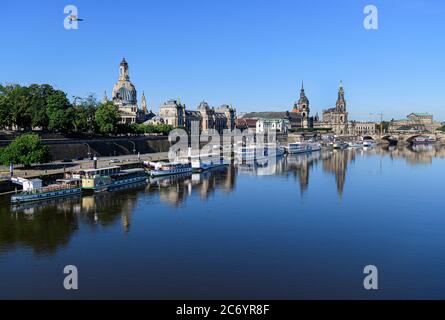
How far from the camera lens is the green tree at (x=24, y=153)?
1411 inches

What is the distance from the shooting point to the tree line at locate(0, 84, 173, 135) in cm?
4844

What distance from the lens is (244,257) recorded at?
62.1ft

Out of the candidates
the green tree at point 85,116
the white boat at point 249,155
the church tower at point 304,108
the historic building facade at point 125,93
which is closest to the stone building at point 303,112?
the church tower at point 304,108

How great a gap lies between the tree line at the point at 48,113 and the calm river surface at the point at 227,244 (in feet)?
61.4

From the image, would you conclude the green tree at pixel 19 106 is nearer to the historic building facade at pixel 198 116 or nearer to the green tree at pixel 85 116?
the green tree at pixel 85 116

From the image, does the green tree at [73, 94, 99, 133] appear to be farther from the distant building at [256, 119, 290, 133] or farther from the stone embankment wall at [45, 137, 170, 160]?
the distant building at [256, 119, 290, 133]

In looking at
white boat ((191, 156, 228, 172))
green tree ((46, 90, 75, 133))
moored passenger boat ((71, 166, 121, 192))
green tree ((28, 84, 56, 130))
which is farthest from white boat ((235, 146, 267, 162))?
moored passenger boat ((71, 166, 121, 192))

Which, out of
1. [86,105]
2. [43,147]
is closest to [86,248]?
[43,147]

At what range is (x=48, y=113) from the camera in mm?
51219

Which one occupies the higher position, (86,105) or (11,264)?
(86,105)

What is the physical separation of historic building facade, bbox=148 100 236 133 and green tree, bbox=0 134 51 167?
54239 millimetres

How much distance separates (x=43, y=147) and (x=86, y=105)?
24.4 m
